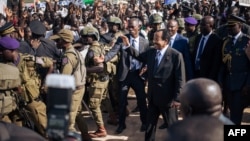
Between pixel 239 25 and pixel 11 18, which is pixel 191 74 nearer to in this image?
pixel 239 25

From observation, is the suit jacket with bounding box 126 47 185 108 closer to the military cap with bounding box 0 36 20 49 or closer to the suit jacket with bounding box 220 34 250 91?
the suit jacket with bounding box 220 34 250 91

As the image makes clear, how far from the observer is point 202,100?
2576mm

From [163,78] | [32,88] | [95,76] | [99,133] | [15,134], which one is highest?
[15,134]

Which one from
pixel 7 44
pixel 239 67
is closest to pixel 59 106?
pixel 7 44

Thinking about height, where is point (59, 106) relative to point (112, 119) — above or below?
above

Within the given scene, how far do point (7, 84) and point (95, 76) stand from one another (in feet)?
5.95

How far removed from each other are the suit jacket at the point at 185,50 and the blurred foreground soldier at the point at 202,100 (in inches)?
151

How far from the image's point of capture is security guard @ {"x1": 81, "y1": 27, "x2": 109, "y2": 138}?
623 centimetres

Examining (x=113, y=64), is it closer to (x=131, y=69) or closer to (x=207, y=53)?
(x=131, y=69)

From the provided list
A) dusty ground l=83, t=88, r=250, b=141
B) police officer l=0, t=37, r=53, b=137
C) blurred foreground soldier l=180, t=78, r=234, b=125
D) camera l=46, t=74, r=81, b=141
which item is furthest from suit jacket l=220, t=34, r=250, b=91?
camera l=46, t=74, r=81, b=141

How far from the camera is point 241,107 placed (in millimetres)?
5719

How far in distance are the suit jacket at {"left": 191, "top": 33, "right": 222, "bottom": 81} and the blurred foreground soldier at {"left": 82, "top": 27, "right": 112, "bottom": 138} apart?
4.89ft

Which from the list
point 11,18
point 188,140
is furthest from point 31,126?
point 11,18

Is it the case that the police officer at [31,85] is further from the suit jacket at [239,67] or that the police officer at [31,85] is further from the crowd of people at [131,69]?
the suit jacket at [239,67]
